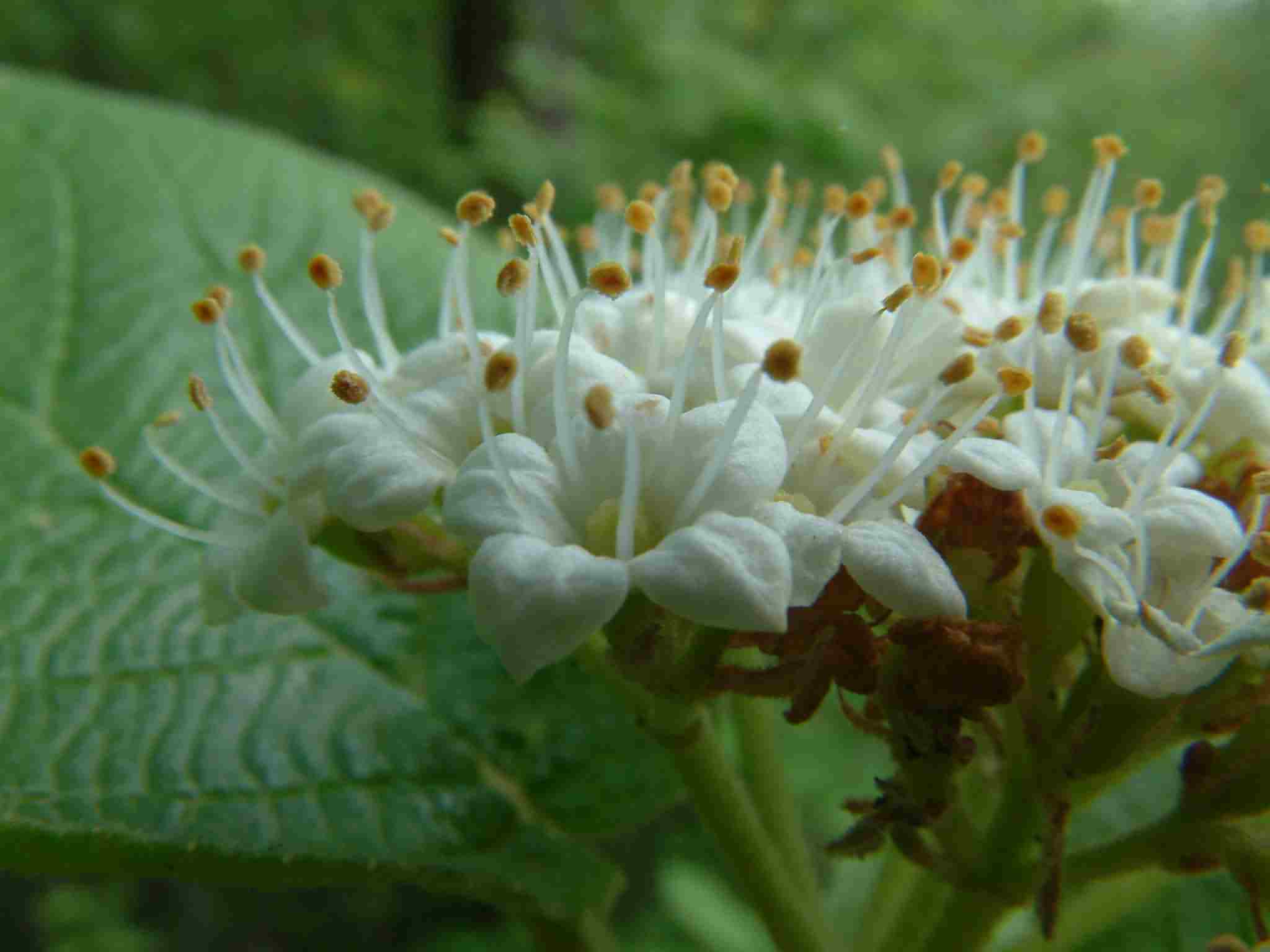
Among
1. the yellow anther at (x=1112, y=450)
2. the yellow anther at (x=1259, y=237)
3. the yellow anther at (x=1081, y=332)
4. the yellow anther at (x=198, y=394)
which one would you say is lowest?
the yellow anther at (x=198, y=394)

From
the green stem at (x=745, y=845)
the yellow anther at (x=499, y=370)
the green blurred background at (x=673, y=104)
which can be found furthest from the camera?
the green blurred background at (x=673, y=104)

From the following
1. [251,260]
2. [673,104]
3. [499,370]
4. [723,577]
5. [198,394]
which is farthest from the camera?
[673,104]

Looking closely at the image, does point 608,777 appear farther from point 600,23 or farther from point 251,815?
point 600,23

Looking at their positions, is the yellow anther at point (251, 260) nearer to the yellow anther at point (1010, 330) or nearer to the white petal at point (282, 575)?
the white petal at point (282, 575)

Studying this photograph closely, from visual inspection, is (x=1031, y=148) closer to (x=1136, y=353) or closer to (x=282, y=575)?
(x=1136, y=353)

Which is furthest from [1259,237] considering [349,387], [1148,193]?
[349,387]

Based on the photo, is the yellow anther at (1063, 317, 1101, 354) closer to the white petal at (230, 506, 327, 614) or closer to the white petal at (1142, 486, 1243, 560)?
the white petal at (1142, 486, 1243, 560)

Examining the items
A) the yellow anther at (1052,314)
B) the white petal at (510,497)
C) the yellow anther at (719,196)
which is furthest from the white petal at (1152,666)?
the yellow anther at (719,196)
